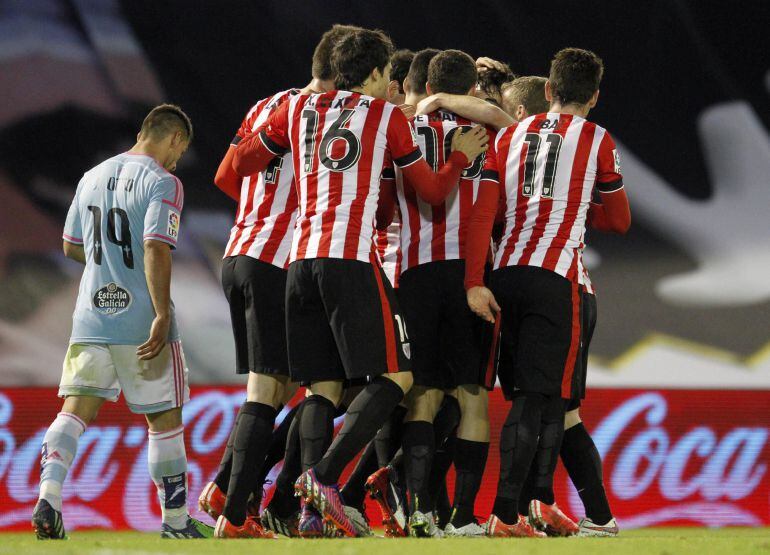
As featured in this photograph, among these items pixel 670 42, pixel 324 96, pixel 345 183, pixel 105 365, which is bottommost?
pixel 105 365

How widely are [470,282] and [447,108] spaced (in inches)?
28.2

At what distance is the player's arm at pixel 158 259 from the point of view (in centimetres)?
423

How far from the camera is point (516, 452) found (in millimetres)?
3992

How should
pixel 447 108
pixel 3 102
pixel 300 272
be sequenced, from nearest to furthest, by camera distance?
1. pixel 300 272
2. pixel 447 108
3. pixel 3 102

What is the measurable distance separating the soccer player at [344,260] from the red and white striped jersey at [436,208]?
367 mm

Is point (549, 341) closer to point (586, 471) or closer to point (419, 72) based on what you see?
point (586, 471)

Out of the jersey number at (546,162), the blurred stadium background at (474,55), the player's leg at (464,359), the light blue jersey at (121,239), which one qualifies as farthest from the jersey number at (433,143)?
the blurred stadium background at (474,55)

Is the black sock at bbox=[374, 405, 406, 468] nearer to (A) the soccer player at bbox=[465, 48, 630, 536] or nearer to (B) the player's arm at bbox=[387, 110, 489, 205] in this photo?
(A) the soccer player at bbox=[465, 48, 630, 536]

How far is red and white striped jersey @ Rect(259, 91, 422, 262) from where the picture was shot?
3.79 m

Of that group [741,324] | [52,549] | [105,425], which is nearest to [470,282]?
[52,549]

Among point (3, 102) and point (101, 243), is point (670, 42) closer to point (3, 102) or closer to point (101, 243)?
point (3, 102)

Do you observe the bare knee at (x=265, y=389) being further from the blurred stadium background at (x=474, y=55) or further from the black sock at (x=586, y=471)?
the blurred stadium background at (x=474, y=55)

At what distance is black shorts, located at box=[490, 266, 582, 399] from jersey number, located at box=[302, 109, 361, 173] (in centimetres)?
74

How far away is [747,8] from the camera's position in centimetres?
A: 878
